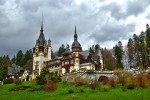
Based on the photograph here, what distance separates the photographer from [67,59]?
58875mm

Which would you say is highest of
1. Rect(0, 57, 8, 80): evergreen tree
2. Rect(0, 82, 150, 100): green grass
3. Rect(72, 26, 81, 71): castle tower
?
Rect(72, 26, 81, 71): castle tower

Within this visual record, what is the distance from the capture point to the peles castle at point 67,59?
56.8 metres

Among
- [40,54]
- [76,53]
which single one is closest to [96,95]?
[76,53]

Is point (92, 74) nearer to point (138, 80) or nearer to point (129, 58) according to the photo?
point (138, 80)

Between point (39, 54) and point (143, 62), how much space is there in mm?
42954

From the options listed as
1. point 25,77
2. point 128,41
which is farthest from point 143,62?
point 25,77

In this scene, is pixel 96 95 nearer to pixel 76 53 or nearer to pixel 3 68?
pixel 3 68

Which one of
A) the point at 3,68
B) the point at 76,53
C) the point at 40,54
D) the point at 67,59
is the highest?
the point at 40,54

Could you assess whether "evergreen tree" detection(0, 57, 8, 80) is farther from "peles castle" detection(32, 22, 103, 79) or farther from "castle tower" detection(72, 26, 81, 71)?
"castle tower" detection(72, 26, 81, 71)

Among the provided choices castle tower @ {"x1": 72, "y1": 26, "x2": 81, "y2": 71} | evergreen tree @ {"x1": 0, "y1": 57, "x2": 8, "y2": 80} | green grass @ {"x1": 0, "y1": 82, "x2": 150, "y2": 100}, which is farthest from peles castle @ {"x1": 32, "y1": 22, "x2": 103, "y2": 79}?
green grass @ {"x1": 0, "y1": 82, "x2": 150, "y2": 100}

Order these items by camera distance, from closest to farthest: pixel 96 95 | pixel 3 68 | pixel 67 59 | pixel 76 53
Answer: pixel 96 95 < pixel 3 68 < pixel 76 53 < pixel 67 59

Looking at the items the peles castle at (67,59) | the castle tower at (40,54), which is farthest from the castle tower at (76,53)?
the castle tower at (40,54)

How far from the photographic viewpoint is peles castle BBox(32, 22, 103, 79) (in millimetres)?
56822

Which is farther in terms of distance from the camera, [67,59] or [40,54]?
[40,54]
